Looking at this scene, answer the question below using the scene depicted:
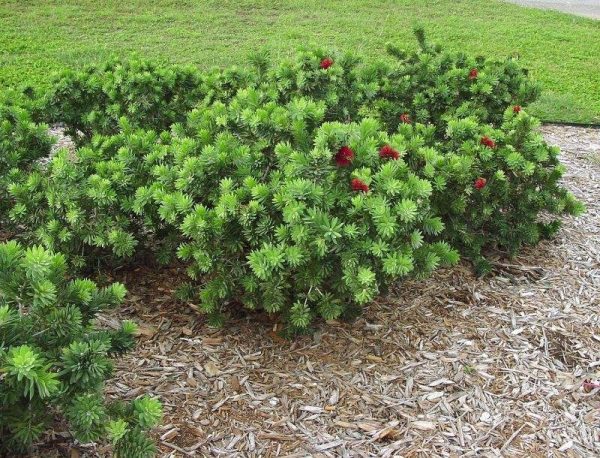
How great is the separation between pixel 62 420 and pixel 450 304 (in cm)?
206

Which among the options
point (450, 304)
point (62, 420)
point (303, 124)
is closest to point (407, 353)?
point (450, 304)

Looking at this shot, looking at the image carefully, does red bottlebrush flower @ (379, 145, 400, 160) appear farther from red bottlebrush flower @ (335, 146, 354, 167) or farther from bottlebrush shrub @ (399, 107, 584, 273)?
bottlebrush shrub @ (399, 107, 584, 273)

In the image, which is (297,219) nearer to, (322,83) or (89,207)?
(89,207)

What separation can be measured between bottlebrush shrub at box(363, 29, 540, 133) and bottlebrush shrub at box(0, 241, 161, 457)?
2775 millimetres

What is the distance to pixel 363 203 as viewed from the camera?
8.88 ft

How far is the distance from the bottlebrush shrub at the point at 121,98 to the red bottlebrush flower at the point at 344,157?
1.54 m

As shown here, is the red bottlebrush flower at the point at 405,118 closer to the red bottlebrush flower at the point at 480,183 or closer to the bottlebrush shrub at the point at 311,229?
the red bottlebrush flower at the point at 480,183

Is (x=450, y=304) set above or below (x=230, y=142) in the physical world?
below

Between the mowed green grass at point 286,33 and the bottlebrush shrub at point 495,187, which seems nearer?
the bottlebrush shrub at point 495,187

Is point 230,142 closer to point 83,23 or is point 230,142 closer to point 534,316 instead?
point 534,316

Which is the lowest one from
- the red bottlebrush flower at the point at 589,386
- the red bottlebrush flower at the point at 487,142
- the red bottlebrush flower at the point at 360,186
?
the red bottlebrush flower at the point at 589,386

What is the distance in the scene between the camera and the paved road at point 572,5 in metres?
12.6

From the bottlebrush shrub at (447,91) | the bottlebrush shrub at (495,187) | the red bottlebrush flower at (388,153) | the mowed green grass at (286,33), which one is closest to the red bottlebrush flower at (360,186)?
the red bottlebrush flower at (388,153)

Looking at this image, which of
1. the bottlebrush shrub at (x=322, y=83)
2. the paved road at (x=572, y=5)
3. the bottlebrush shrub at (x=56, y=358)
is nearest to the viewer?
the bottlebrush shrub at (x=56, y=358)
